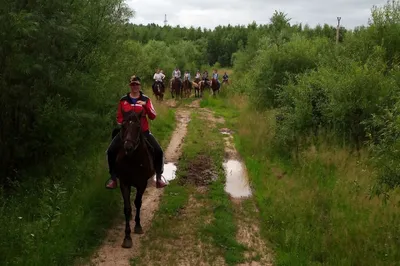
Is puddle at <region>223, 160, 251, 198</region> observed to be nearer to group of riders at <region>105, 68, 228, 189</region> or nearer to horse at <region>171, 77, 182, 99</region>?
group of riders at <region>105, 68, 228, 189</region>

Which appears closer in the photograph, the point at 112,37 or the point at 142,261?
the point at 142,261

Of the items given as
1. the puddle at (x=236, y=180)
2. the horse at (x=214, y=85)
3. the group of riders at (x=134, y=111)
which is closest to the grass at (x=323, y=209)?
the puddle at (x=236, y=180)

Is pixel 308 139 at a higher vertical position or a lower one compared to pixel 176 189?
higher

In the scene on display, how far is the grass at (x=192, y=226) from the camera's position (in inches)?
287

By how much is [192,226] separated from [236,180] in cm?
364

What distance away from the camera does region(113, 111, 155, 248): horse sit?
7.24m

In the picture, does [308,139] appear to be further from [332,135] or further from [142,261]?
[142,261]

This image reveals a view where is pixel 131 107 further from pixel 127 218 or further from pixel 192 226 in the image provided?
pixel 192 226

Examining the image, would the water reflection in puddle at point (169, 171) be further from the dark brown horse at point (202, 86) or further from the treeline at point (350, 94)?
the dark brown horse at point (202, 86)

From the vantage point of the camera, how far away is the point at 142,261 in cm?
701

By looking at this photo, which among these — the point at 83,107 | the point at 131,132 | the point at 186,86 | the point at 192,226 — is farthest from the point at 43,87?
the point at 186,86

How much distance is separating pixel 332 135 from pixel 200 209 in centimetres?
553

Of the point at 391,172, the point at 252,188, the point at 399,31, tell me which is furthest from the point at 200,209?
the point at 399,31

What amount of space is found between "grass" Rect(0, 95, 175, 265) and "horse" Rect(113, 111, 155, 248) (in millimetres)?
647
